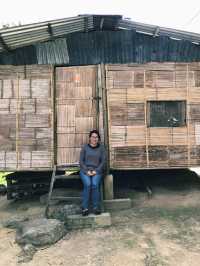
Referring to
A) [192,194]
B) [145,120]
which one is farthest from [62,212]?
[192,194]

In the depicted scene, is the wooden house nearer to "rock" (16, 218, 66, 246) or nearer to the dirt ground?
the dirt ground

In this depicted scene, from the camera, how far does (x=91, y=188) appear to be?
7.05 meters

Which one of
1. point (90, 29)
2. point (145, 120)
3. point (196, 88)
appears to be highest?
point (90, 29)

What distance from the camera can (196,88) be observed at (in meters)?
7.78

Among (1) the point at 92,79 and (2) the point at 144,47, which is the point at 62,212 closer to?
(1) the point at 92,79

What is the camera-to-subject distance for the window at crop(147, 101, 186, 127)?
781cm

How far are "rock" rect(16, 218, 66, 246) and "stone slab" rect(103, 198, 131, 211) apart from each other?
156 centimetres

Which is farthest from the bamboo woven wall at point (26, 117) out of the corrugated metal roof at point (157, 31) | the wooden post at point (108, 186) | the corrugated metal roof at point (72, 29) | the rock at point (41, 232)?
the corrugated metal roof at point (157, 31)

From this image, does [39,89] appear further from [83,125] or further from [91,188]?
[91,188]

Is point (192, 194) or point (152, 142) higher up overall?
point (152, 142)

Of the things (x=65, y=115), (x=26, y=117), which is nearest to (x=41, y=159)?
(x=26, y=117)

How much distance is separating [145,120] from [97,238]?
3.10 meters

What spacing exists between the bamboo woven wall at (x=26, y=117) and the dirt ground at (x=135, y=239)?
127 centimetres

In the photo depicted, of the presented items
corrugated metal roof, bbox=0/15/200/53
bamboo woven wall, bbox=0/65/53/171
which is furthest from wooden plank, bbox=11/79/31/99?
corrugated metal roof, bbox=0/15/200/53
